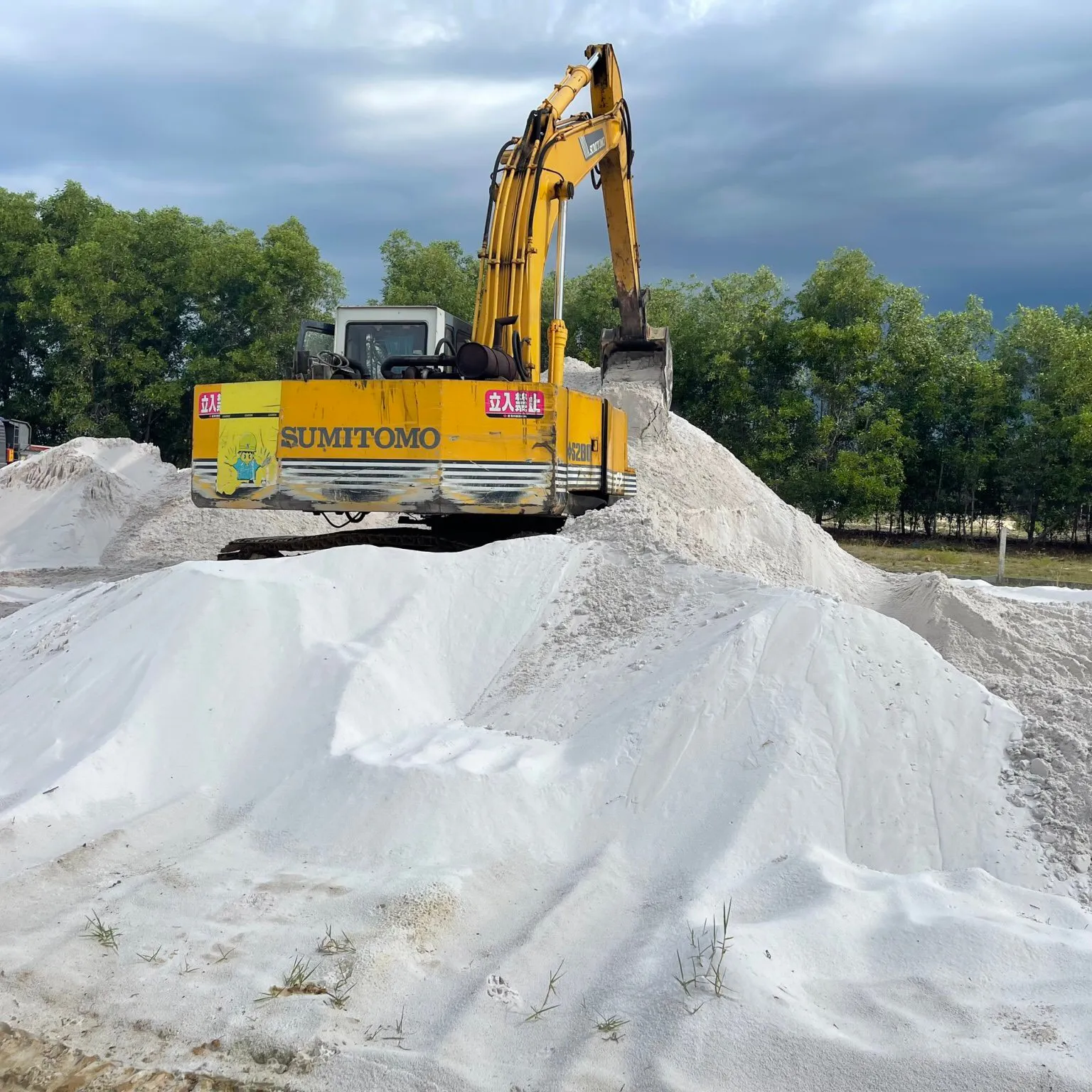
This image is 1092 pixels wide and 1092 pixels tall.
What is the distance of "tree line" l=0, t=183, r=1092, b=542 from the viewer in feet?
64.3

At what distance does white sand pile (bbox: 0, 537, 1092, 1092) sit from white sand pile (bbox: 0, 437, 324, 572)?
22.4ft

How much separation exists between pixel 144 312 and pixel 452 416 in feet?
63.9

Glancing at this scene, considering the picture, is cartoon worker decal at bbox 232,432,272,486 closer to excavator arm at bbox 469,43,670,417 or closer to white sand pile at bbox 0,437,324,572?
excavator arm at bbox 469,43,670,417

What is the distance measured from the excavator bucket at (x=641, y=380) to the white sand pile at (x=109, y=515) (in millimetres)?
4492

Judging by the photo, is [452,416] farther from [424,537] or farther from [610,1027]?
[610,1027]

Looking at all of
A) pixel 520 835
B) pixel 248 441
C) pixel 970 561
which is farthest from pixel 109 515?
pixel 970 561

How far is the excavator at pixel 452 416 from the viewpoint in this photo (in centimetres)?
673

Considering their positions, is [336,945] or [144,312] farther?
[144,312]

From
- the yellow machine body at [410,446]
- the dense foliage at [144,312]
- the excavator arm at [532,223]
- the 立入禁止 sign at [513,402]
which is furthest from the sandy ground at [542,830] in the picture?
the dense foliage at [144,312]

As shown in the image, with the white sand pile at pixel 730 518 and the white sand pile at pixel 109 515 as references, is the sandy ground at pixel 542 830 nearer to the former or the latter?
the white sand pile at pixel 730 518

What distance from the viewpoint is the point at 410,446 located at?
675 centimetres

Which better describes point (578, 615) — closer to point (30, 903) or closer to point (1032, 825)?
point (1032, 825)

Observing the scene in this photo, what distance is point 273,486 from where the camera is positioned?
707 cm

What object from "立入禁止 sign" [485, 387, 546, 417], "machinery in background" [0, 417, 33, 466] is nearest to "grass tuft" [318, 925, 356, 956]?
"立入禁止 sign" [485, 387, 546, 417]
